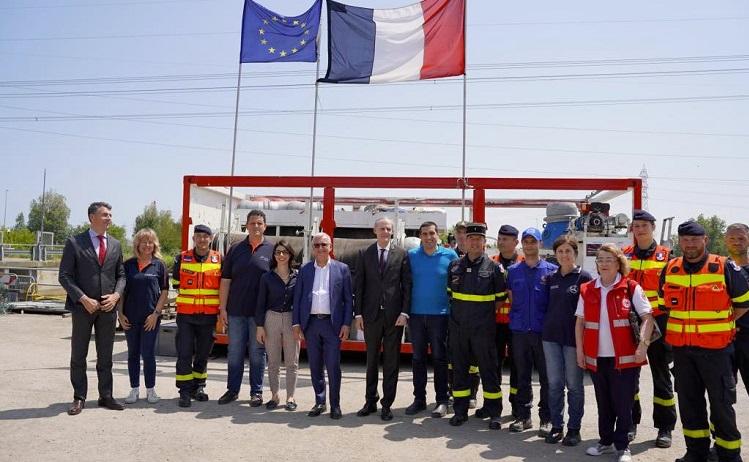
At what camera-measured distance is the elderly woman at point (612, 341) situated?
16.1ft

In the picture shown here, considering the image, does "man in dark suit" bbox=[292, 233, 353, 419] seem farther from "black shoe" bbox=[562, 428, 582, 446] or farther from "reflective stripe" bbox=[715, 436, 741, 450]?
"reflective stripe" bbox=[715, 436, 741, 450]

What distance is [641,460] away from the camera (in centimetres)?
Result: 506

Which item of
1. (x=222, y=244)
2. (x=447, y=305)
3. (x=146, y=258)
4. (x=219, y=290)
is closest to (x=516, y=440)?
(x=447, y=305)

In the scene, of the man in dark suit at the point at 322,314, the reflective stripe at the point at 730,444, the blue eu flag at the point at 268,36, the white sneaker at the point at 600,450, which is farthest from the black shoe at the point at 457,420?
the blue eu flag at the point at 268,36

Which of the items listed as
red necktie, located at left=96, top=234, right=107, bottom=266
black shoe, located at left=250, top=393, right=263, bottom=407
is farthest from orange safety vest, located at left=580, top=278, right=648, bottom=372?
red necktie, located at left=96, top=234, right=107, bottom=266

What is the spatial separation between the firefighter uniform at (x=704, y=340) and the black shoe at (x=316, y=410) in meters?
3.43

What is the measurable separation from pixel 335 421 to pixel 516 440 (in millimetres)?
1813

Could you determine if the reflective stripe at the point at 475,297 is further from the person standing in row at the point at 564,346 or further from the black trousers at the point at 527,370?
the person standing in row at the point at 564,346

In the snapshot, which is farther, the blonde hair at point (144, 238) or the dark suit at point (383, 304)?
the blonde hair at point (144, 238)

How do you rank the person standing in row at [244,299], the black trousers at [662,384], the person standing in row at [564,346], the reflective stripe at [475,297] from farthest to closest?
the person standing in row at [244,299]
the reflective stripe at [475,297]
the black trousers at [662,384]
the person standing in row at [564,346]

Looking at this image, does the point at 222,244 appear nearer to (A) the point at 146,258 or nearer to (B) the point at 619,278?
(A) the point at 146,258

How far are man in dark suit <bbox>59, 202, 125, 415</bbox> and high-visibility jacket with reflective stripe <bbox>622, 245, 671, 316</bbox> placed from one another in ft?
17.4

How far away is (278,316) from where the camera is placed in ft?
21.4

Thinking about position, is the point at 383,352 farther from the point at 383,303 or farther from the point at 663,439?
the point at 663,439
